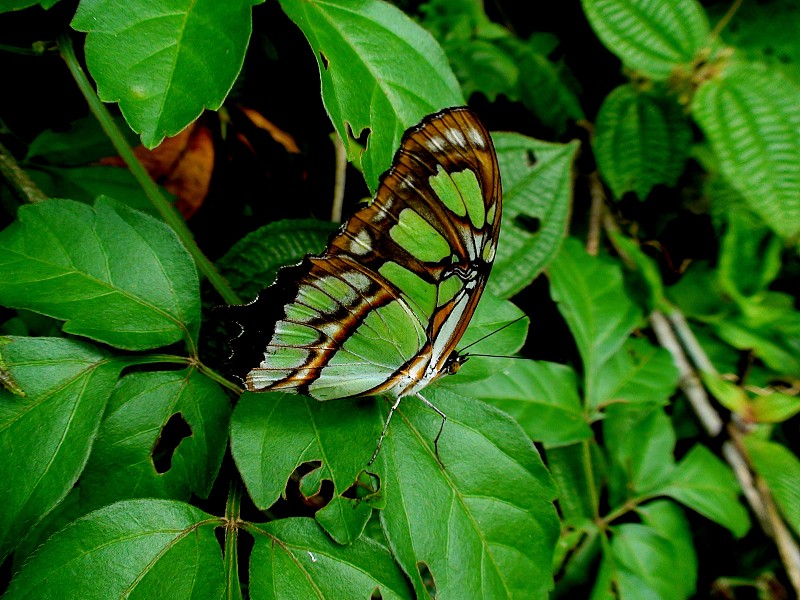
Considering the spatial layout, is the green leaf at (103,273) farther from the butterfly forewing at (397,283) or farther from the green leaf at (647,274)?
the green leaf at (647,274)

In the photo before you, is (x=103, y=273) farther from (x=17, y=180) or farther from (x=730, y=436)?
(x=730, y=436)

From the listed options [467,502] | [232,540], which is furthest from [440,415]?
[232,540]

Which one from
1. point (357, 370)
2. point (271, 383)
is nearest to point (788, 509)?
point (357, 370)

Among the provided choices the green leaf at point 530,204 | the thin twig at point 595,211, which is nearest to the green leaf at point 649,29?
the thin twig at point 595,211

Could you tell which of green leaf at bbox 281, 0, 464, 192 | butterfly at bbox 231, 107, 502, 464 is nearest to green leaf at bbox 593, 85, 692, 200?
green leaf at bbox 281, 0, 464, 192

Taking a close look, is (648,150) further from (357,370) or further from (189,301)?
(189,301)

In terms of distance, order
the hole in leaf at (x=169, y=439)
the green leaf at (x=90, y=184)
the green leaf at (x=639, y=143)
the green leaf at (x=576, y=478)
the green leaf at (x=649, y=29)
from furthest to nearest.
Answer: the green leaf at (x=639, y=143), the green leaf at (x=649, y=29), the green leaf at (x=576, y=478), the green leaf at (x=90, y=184), the hole in leaf at (x=169, y=439)
